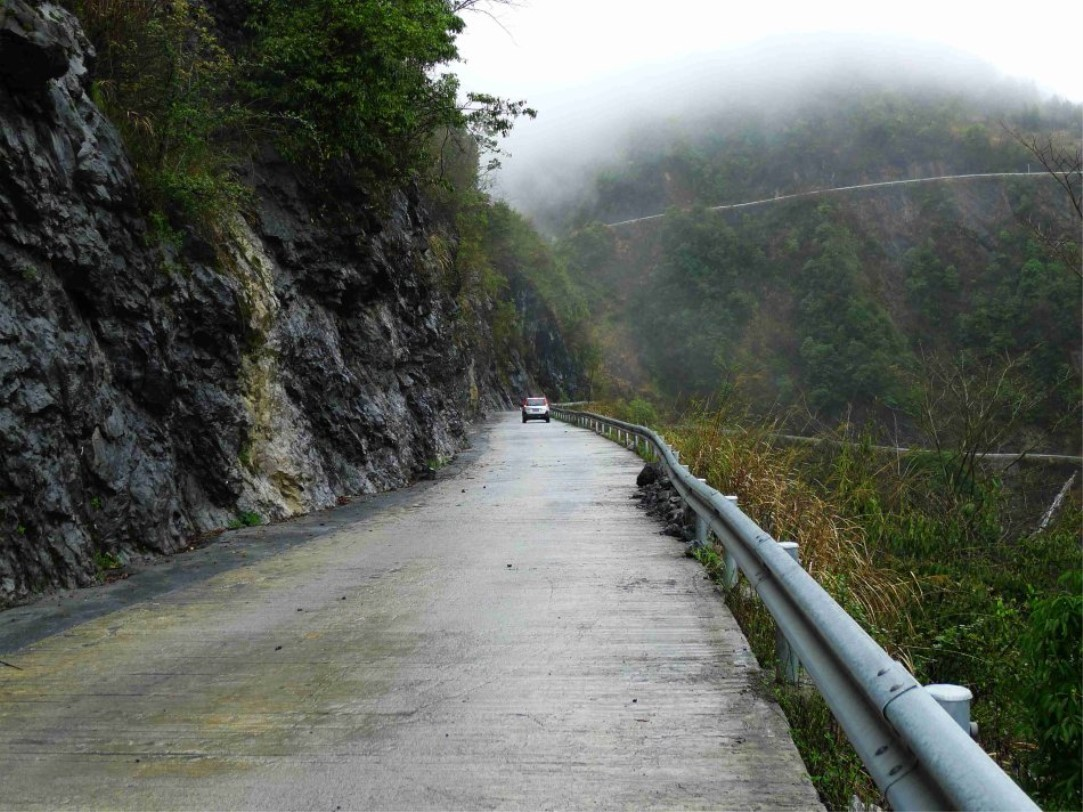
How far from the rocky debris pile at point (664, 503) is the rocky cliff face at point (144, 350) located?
4828 millimetres

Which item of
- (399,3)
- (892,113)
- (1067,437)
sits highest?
(892,113)

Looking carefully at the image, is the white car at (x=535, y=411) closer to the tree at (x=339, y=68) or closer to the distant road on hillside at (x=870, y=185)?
the tree at (x=339, y=68)

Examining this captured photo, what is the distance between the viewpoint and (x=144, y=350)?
10.4m

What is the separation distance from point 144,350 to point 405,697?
6892 millimetres

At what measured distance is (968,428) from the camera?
21.8 meters

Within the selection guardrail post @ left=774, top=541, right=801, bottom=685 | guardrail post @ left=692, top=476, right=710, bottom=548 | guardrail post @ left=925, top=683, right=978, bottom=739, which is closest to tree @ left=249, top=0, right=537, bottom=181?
guardrail post @ left=692, top=476, right=710, bottom=548

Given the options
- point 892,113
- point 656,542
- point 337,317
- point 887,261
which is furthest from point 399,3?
point 892,113

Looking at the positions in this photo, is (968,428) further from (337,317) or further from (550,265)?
(550,265)

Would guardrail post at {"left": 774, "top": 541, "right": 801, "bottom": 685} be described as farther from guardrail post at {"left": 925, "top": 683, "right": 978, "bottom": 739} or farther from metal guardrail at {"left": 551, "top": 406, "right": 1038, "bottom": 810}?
guardrail post at {"left": 925, "top": 683, "right": 978, "bottom": 739}

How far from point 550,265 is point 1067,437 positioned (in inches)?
1914

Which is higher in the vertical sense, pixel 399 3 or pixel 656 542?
pixel 399 3

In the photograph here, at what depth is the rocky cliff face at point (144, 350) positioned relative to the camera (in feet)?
26.6

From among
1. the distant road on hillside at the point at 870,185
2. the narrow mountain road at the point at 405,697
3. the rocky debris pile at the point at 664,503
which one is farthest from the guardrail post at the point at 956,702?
the distant road on hillside at the point at 870,185

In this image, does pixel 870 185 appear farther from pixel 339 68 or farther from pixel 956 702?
pixel 956 702
